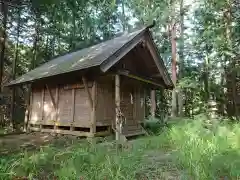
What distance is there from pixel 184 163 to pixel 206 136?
2.92m

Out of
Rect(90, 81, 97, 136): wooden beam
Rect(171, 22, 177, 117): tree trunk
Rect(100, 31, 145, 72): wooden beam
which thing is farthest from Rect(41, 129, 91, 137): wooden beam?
Rect(171, 22, 177, 117): tree trunk

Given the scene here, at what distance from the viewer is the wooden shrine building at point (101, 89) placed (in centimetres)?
1065

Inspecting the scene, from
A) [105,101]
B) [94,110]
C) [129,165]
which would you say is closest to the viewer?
[129,165]

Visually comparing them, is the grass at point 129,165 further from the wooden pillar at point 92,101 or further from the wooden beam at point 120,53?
the wooden pillar at point 92,101

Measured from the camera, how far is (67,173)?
181 inches

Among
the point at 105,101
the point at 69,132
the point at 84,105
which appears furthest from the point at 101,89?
the point at 69,132

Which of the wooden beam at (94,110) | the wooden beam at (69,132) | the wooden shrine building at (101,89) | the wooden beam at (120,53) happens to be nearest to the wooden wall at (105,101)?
the wooden shrine building at (101,89)

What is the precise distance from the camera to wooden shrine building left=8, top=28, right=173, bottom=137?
1065cm

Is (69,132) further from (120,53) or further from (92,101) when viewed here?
(120,53)

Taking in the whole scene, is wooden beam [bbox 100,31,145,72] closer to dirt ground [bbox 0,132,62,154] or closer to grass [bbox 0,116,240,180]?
dirt ground [bbox 0,132,62,154]

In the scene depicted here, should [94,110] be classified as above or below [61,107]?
below

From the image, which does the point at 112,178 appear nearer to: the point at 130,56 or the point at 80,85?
the point at 80,85

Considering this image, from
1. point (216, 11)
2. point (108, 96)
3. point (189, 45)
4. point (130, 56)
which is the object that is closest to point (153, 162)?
point (108, 96)

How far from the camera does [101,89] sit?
11539 millimetres
